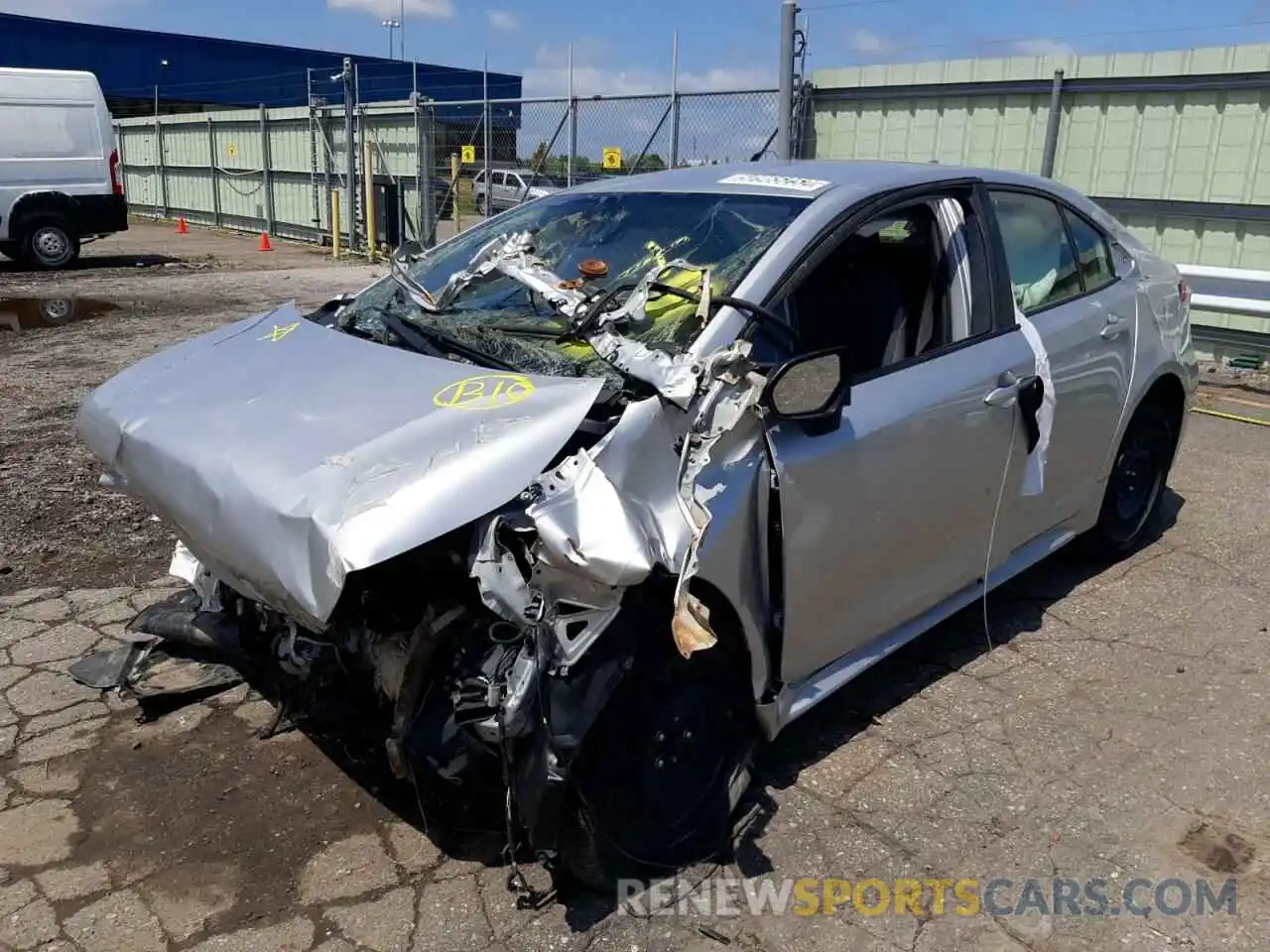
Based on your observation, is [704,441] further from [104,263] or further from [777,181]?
[104,263]

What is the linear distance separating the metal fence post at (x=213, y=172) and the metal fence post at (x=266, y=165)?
240 cm

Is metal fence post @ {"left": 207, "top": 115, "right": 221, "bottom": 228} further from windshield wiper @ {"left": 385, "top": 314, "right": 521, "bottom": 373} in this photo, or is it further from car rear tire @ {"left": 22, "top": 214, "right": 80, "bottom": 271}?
windshield wiper @ {"left": 385, "top": 314, "right": 521, "bottom": 373}

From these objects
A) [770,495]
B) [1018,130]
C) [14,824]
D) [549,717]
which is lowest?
[14,824]

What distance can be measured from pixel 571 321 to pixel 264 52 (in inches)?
1674

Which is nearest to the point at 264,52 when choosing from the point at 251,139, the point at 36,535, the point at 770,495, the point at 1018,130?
the point at 251,139

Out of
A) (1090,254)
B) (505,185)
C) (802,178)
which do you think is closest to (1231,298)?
(1090,254)

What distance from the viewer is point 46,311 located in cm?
1173

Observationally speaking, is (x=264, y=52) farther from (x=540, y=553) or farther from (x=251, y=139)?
(x=540, y=553)

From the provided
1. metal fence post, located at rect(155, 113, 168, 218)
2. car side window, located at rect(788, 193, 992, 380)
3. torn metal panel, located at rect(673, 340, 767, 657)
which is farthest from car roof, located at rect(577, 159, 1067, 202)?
metal fence post, located at rect(155, 113, 168, 218)

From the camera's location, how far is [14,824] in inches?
117

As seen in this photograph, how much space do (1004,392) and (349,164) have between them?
16.0 meters

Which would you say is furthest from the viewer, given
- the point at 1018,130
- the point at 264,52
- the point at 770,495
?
the point at 264,52

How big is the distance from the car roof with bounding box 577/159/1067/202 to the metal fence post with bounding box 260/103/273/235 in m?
18.9

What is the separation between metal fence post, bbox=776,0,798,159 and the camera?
9555 millimetres
